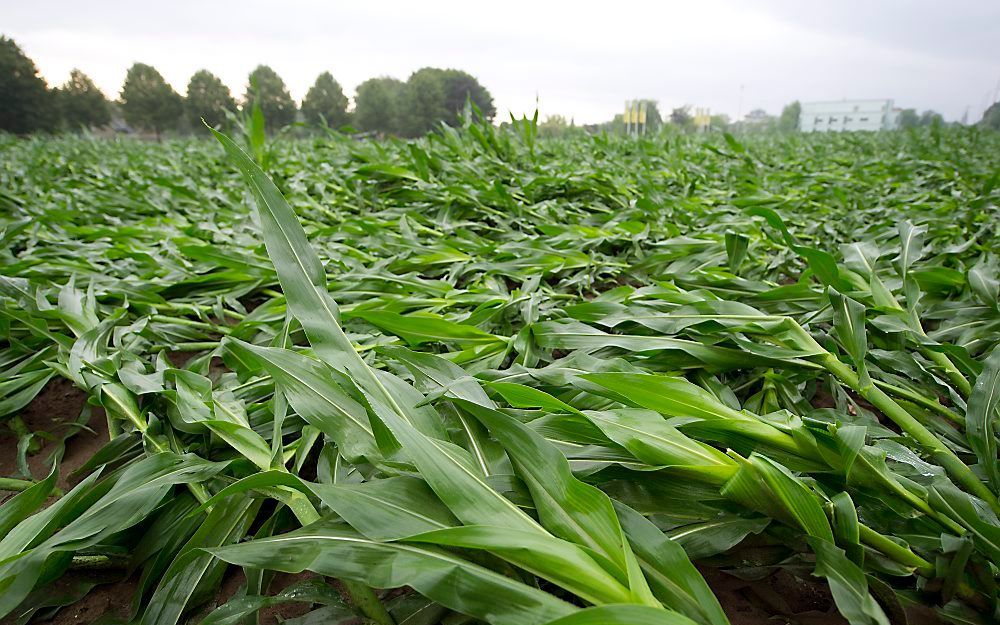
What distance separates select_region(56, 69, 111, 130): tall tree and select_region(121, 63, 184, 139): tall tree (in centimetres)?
218

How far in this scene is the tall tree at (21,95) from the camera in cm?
1878

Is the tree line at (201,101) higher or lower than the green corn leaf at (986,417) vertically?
higher

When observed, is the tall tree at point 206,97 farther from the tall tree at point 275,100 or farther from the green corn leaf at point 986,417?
the green corn leaf at point 986,417

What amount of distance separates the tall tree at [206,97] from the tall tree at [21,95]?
257 inches

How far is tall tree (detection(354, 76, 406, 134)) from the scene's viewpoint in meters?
26.2

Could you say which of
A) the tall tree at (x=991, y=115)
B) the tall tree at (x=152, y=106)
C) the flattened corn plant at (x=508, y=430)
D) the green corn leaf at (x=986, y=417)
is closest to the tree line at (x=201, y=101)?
the tall tree at (x=152, y=106)

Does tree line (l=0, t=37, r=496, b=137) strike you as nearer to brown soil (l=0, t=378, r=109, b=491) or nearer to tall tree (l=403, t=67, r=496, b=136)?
tall tree (l=403, t=67, r=496, b=136)

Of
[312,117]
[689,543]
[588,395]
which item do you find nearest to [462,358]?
[588,395]

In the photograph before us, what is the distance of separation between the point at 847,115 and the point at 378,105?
2392 cm

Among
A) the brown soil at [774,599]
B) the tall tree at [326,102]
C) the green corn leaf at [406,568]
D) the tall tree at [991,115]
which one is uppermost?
the tall tree at [326,102]

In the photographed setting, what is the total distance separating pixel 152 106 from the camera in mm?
27328

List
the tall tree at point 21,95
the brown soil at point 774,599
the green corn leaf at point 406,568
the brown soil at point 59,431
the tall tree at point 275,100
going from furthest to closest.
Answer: the tall tree at point 275,100 → the tall tree at point 21,95 → the brown soil at point 59,431 → the brown soil at point 774,599 → the green corn leaf at point 406,568

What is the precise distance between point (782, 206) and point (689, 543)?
→ 2327 millimetres

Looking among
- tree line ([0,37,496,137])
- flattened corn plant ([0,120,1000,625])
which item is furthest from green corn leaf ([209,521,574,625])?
tree line ([0,37,496,137])
